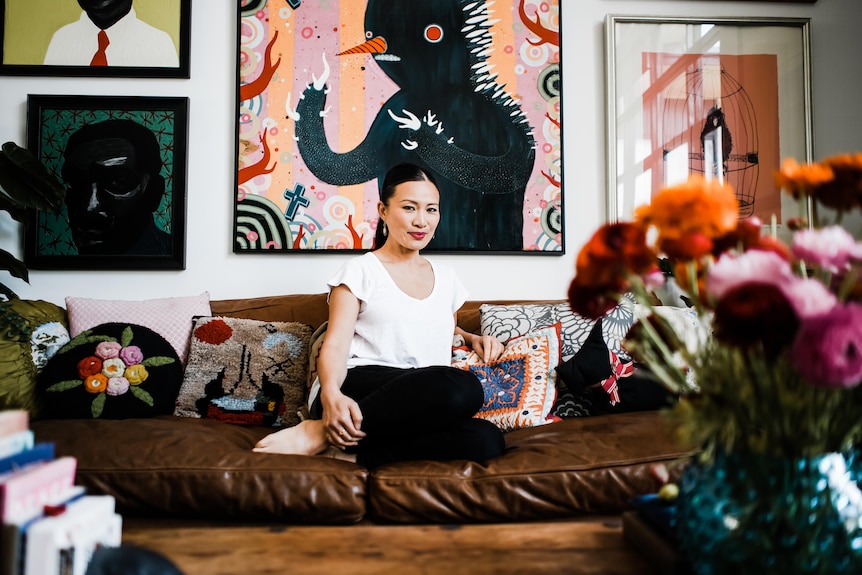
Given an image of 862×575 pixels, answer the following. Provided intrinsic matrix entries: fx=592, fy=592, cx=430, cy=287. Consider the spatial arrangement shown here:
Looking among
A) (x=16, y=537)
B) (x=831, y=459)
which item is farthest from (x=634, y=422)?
(x=16, y=537)

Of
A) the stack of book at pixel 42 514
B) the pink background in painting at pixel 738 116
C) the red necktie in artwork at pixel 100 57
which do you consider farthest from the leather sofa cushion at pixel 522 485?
the red necktie in artwork at pixel 100 57

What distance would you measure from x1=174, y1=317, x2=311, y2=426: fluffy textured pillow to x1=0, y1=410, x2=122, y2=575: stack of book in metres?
1.21

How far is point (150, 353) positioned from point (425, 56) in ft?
5.44

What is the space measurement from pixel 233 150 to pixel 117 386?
117 centimetres

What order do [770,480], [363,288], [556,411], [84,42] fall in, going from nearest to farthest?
[770,480], [363,288], [556,411], [84,42]

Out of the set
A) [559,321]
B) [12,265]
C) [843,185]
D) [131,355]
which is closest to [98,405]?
[131,355]

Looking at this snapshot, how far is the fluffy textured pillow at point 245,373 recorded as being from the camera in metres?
1.98

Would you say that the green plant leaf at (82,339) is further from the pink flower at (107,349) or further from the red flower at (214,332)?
the red flower at (214,332)

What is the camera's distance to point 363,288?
1.84 m

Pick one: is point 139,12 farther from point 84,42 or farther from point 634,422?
point 634,422

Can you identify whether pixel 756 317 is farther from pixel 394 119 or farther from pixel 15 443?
pixel 394 119

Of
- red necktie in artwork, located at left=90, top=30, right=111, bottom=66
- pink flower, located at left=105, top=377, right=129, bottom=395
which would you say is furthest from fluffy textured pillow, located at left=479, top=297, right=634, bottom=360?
red necktie in artwork, located at left=90, top=30, right=111, bottom=66

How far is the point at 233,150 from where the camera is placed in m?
2.59

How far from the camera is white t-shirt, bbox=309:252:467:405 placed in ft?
6.03
